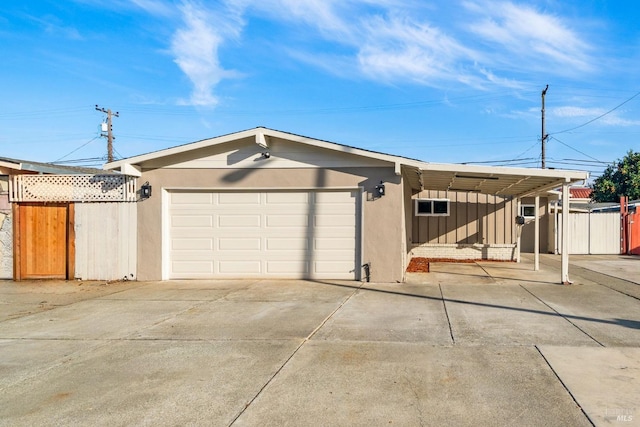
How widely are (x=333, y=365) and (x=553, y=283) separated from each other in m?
7.76

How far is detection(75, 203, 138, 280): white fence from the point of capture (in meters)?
10.8

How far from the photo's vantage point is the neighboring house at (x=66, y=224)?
10.8 m

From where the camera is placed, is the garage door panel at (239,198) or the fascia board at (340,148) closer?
the fascia board at (340,148)

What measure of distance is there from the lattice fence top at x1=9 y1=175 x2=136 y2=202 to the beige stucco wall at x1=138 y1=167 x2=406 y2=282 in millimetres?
474

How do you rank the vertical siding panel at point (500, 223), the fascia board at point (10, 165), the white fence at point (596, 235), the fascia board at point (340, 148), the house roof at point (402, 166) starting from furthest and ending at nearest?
1. the white fence at point (596, 235)
2. the vertical siding panel at point (500, 223)
3. the fascia board at point (10, 165)
4. the fascia board at point (340, 148)
5. the house roof at point (402, 166)

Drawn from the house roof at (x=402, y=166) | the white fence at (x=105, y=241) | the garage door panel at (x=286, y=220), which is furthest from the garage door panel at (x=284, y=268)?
the white fence at (x=105, y=241)

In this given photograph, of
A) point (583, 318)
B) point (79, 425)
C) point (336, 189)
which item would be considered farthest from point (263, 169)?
point (79, 425)

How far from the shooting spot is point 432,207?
1667 centimetres

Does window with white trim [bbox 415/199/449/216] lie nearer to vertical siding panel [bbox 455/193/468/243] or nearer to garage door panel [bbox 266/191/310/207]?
vertical siding panel [bbox 455/193/468/243]

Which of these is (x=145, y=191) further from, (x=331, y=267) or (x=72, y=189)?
(x=331, y=267)

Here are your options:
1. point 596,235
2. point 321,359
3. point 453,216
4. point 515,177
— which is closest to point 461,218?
point 453,216

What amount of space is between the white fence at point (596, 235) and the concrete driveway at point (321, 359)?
1195cm

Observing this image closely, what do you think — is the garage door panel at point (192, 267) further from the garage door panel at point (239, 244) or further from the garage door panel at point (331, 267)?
the garage door panel at point (331, 267)

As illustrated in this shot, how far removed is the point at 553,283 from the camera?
33.7ft
